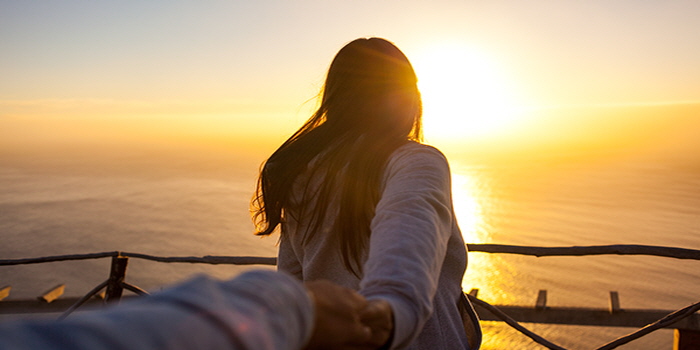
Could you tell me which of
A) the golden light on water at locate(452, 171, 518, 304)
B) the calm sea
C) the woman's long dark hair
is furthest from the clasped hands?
the calm sea

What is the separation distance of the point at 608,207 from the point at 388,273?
231 feet

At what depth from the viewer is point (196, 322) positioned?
34 cm

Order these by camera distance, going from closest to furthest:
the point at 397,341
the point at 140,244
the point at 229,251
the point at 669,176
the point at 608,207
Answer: the point at 397,341 < the point at 229,251 < the point at 140,244 < the point at 608,207 < the point at 669,176

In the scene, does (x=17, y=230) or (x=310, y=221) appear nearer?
(x=310, y=221)

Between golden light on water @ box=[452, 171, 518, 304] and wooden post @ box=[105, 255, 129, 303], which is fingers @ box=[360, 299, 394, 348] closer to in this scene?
wooden post @ box=[105, 255, 129, 303]

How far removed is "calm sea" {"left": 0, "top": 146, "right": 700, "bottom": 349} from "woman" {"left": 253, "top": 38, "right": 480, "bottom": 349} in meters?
25.8

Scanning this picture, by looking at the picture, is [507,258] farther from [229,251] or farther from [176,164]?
[176,164]

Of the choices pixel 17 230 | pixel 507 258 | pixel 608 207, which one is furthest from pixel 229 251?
pixel 608 207

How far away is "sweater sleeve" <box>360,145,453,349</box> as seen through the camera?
638mm

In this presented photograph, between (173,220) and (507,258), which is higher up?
(507,258)

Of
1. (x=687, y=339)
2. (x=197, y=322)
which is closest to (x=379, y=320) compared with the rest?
(x=197, y=322)

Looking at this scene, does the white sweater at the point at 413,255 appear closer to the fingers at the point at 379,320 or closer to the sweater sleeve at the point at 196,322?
the fingers at the point at 379,320

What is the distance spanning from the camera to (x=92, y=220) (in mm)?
61688

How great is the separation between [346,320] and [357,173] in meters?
0.60
